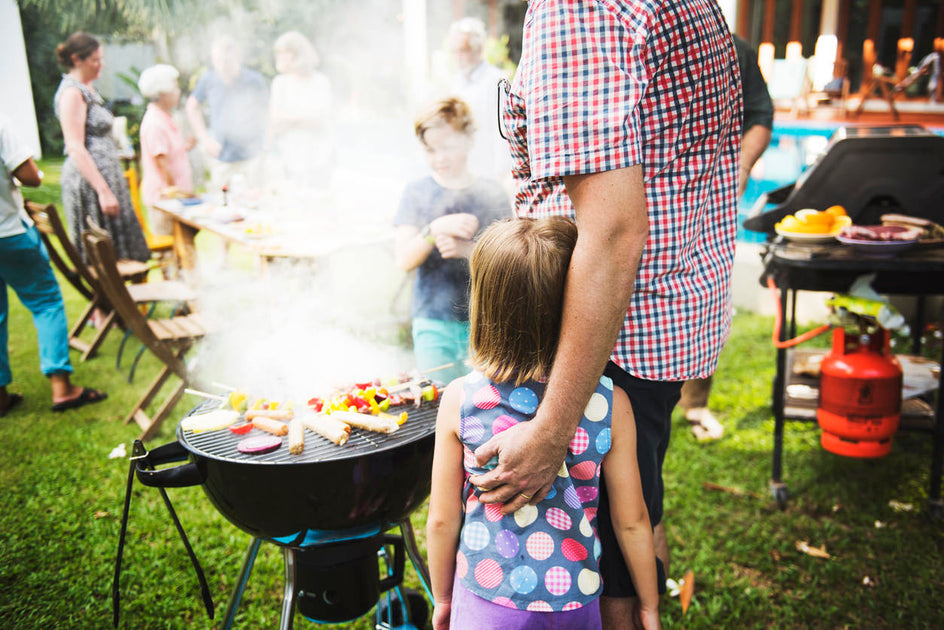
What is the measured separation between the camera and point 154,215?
686cm

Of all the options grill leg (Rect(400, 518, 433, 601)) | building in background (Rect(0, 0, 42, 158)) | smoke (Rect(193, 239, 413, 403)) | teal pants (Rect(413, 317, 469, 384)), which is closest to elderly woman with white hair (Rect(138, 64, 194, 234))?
smoke (Rect(193, 239, 413, 403))

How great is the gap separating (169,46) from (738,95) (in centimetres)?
688

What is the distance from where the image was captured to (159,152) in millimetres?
6312

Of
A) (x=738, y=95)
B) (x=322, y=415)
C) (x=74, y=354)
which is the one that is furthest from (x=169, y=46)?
(x=738, y=95)

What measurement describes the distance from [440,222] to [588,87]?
188 centimetres

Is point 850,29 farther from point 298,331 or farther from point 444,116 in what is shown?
point 298,331

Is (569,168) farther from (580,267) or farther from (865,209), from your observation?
(865,209)

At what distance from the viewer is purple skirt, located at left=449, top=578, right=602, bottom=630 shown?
1.37 metres

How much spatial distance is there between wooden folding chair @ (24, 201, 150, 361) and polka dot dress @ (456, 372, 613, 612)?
190 inches

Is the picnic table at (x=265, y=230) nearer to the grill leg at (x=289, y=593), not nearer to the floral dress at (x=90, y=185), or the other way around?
the floral dress at (x=90, y=185)

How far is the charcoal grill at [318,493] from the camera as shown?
1699mm

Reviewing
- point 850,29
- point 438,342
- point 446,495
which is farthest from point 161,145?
point 850,29

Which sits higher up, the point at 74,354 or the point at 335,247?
the point at 335,247

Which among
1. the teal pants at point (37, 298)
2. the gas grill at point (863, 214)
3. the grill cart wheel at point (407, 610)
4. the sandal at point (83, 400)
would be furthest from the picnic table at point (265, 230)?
the gas grill at point (863, 214)
